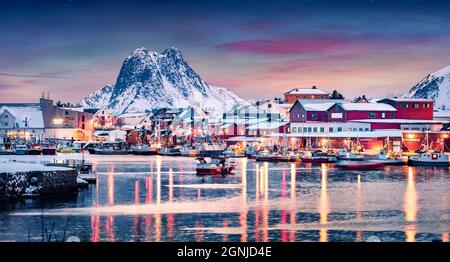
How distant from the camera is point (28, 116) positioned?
90625 millimetres

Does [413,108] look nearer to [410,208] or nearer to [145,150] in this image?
[145,150]

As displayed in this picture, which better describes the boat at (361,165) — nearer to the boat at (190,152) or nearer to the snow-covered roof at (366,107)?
the snow-covered roof at (366,107)

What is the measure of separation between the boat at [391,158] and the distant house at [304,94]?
118 feet

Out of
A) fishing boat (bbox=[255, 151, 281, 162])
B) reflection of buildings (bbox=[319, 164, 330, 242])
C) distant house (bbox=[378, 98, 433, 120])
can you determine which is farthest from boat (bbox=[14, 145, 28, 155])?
reflection of buildings (bbox=[319, 164, 330, 242])

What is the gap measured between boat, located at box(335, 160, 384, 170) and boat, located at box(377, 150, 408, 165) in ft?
2.64

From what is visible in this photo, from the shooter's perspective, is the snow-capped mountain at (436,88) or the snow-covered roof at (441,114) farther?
the snow-capped mountain at (436,88)

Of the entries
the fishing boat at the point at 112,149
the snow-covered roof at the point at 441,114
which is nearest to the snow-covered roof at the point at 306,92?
the snow-covered roof at the point at 441,114

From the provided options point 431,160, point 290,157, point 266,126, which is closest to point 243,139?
point 266,126

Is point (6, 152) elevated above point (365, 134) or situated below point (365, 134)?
below

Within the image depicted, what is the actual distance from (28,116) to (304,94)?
37.7 metres

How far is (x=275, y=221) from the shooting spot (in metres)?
18.7

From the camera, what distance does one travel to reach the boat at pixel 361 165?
4856 centimetres

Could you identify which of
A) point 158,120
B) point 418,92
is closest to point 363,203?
point 158,120

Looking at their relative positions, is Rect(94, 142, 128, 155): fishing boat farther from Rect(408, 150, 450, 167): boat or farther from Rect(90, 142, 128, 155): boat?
Rect(408, 150, 450, 167): boat
